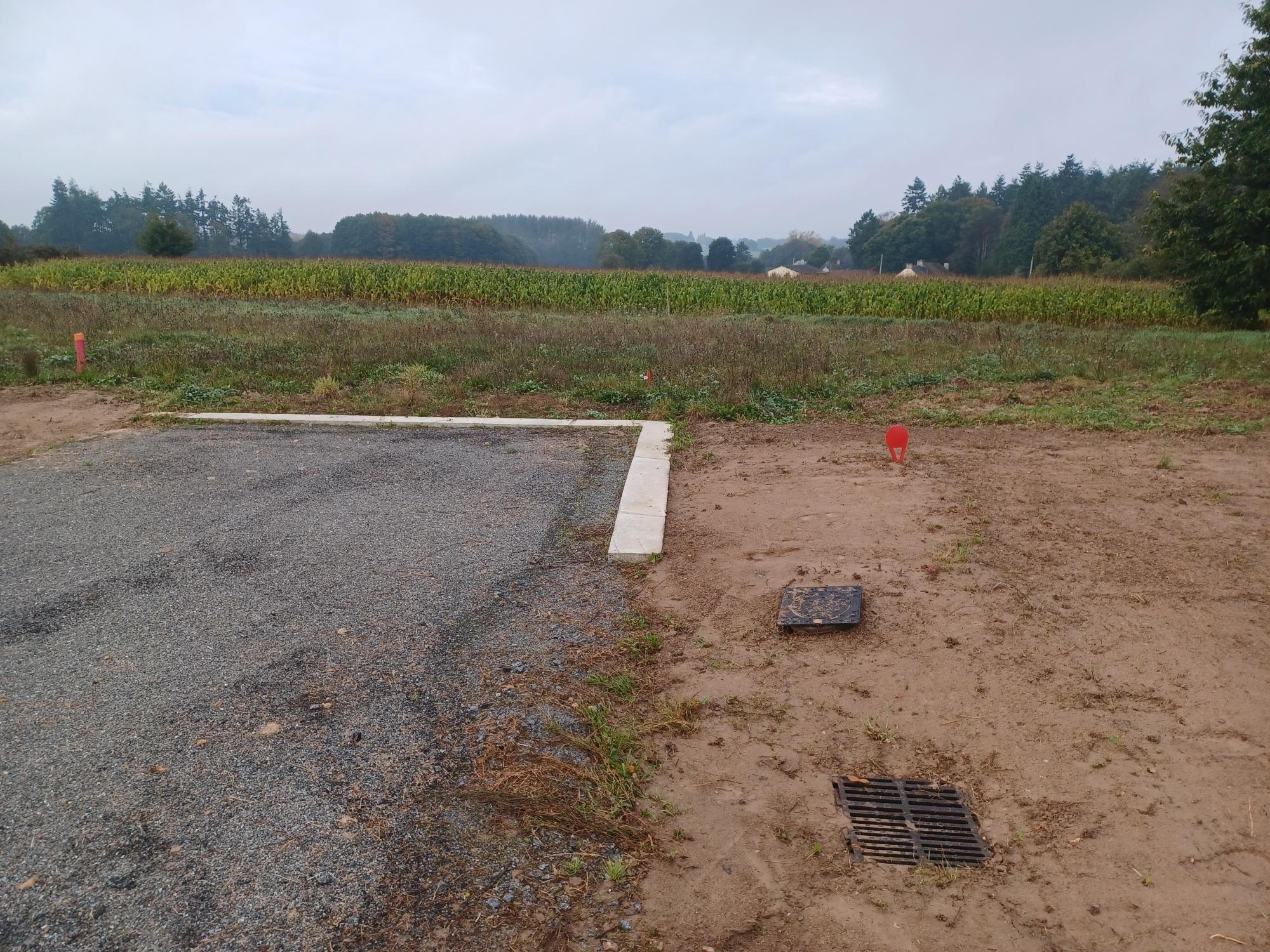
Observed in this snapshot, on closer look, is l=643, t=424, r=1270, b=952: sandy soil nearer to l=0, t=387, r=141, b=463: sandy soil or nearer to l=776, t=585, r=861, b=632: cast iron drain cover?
l=776, t=585, r=861, b=632: cast iron drain cover

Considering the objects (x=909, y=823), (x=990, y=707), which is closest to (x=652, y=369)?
(x=990, y=707)

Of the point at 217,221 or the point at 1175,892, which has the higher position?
the point at 217,221

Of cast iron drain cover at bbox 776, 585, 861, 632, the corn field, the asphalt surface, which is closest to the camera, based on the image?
the asphalt surface

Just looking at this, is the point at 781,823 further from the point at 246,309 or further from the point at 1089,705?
the point at 246,309

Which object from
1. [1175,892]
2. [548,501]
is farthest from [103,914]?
[548,501]

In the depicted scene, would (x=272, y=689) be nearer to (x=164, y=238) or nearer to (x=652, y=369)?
(x=652, y=369)

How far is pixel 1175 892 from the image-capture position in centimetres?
246

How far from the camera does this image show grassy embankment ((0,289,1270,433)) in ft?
31.5

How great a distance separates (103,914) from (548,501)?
14.2ft

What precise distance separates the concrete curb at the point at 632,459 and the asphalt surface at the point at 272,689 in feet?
0.72

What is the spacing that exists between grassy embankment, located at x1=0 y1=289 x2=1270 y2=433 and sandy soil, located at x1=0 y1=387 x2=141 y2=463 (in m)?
0.44

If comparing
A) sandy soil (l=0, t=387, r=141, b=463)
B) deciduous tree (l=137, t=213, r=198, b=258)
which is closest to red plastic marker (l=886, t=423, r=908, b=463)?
sandy soil (l=0, t=387, r=141, b=463)

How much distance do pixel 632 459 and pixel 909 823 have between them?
5038 mm

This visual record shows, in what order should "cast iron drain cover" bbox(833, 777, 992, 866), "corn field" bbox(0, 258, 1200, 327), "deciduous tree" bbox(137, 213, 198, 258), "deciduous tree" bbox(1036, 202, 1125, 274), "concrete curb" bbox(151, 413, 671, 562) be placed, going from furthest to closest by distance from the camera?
"deciduous tree" bbox(1036, 202, 1125, 274) → "deciduous tree" bbox(137, 213, 198, 258) → "corn field" bbox(0, 258, 1200, 327) → "concrete curb" bbox(151, 413, 671, 562) → "cast iron drain cover" bbox(833, 777, 992, 866)
